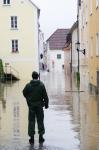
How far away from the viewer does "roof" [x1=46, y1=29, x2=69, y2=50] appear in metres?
127

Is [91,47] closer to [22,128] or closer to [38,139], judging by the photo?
[22,128]

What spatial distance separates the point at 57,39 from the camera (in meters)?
132

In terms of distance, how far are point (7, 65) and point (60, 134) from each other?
44.4 meters

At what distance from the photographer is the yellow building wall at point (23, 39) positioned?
58688 mm

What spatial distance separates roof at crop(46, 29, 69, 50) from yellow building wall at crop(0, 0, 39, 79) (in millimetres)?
65927

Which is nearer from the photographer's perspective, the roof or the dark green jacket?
the dark green jacket

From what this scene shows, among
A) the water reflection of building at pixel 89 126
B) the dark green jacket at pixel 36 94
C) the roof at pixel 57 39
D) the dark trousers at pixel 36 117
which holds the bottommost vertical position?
the water reflection of building at pixel 89 126

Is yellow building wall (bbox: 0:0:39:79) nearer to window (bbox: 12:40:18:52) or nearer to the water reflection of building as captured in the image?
window (bbox: 12:40:18:52)

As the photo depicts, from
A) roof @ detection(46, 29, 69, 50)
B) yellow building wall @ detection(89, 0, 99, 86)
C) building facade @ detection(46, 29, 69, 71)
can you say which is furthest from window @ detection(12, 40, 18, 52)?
roof @ detection(46, 29, 69, 50)

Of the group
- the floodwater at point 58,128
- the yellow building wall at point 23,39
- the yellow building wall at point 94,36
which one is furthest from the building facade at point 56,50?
the floodwater at point 58,128

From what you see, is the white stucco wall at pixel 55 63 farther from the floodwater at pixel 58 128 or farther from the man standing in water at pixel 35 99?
the man standing in water at pixel 35 99

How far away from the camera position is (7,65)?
58.2 metres

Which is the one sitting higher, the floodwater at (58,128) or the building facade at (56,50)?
the building facade at (56,50)

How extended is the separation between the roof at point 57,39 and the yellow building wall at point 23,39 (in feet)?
216
